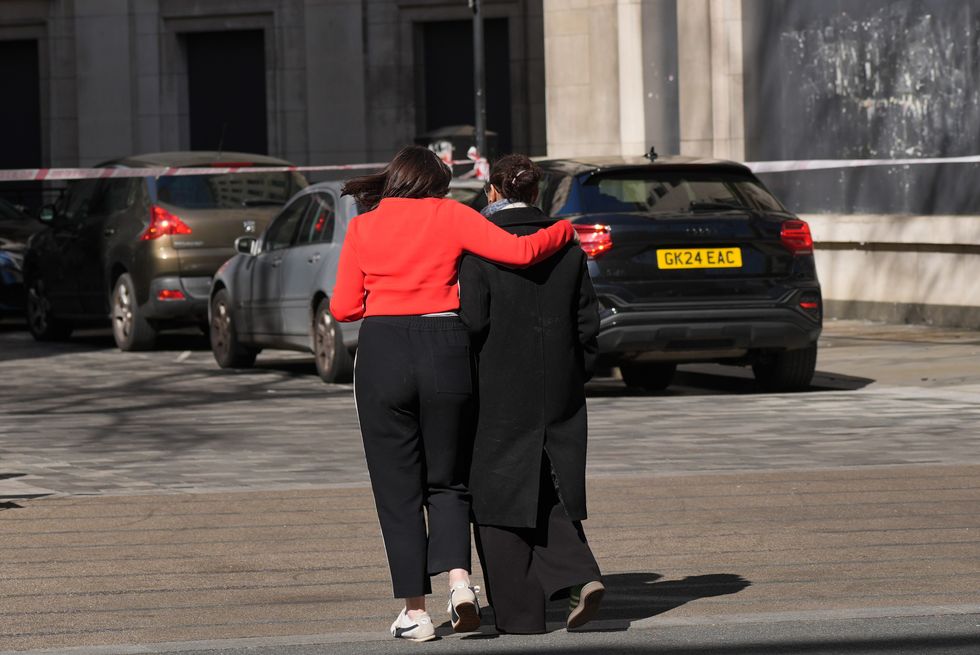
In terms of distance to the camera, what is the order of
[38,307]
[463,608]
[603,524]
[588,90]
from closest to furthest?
[463,608]
[603,524]
[38,307]
[588,90]

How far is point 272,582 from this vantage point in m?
7.25

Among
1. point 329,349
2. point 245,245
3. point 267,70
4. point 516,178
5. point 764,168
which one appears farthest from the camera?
point 267,70

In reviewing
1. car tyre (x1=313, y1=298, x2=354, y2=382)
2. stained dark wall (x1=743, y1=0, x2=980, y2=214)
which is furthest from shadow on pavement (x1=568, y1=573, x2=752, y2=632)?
stained dark wall (x1=743, y1=0, x2=980, y2=214)

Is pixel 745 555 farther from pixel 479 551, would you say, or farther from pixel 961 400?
pixel 961 400

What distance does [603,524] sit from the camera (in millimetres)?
8297

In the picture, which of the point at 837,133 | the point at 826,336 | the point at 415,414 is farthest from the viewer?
the point at 837,133

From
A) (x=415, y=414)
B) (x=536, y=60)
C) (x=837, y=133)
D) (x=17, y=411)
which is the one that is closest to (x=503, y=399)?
(x=415, y=414)

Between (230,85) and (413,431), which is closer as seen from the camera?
(413,431)

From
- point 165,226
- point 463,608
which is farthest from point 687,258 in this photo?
point 463,608

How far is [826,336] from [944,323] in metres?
1.08

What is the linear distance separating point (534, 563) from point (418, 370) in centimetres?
71

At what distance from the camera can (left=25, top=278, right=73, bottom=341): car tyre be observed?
763 inches

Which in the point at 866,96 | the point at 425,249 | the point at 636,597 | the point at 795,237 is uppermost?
the point at 866,96

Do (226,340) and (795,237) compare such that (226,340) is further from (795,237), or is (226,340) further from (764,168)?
(764,168)
